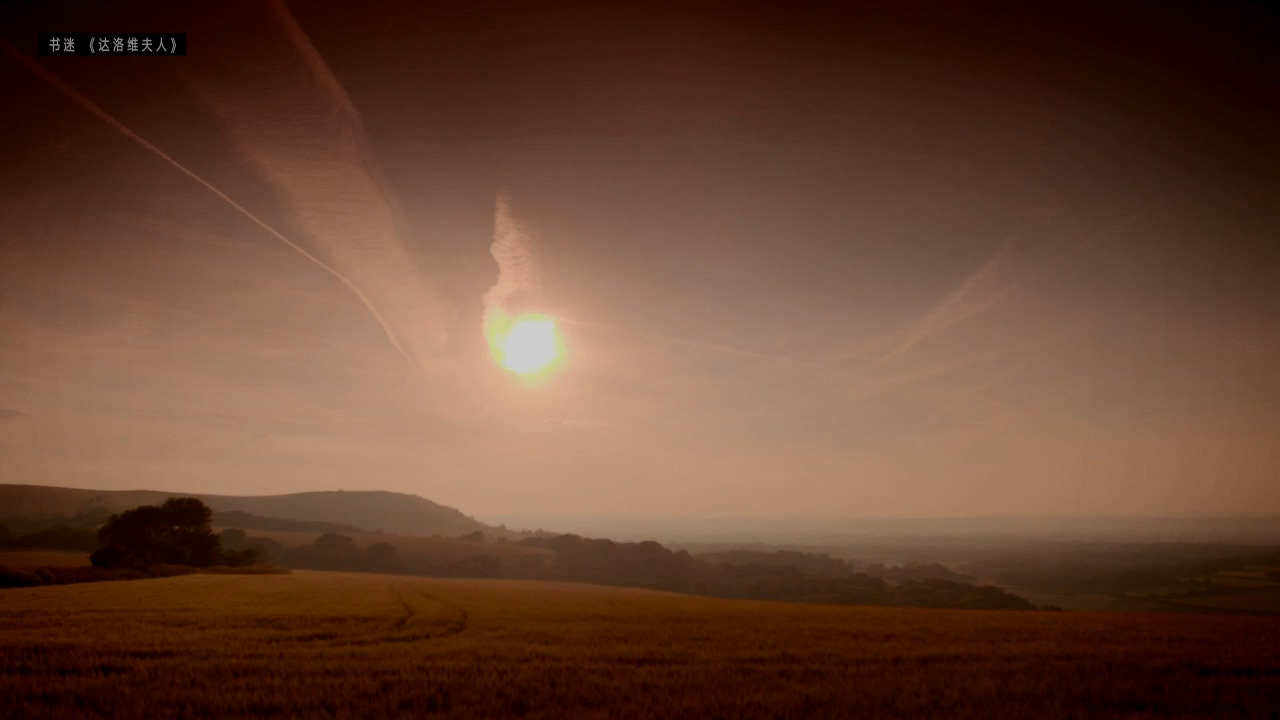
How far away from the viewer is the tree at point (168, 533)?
180ft

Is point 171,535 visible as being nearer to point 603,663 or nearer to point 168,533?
point 168,533

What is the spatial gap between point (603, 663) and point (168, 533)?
61.2 m

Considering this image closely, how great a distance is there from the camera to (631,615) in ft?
80.0

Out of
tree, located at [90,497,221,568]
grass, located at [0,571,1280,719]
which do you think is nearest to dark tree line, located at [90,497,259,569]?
tree, located at [90,497,221,568]

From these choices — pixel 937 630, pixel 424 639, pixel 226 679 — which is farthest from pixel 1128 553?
pixel 226 679

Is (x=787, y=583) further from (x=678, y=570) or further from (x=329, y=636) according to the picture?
(x=329, y=636)

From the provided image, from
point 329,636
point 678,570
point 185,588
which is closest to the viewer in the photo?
point 329,636

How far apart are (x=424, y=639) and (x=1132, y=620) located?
86.5ft

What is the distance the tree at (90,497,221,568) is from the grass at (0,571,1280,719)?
38.2 metres

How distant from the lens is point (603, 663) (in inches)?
548

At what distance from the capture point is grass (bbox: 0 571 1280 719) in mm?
10555

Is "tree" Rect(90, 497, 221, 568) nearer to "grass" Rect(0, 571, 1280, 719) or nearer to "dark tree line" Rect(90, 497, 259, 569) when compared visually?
"dark tree line" Rect(90, 497, 259, 569)

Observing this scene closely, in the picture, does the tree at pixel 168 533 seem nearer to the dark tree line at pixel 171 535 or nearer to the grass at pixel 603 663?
the dark tree line at pixel 171 535

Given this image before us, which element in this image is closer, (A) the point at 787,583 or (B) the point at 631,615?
(B) the point at 631,615
